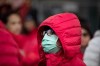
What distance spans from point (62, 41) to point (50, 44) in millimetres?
246

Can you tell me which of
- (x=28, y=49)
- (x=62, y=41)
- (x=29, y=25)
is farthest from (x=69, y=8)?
(x=62, y=41)

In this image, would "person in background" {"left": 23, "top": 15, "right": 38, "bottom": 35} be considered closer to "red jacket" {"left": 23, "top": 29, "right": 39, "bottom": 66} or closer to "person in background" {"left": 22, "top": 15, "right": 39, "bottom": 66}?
"person in background" {"left": 22, "top": 15, "right": 39, "bottom": 66}

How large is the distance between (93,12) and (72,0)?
3.52ft

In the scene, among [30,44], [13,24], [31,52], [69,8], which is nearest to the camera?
[31,52]

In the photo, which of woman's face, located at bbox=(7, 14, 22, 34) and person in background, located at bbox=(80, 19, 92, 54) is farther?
woman's face, located at bbox=(7, 14, 22, 34)

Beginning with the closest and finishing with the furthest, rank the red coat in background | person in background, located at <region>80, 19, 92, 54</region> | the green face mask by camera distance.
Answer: the green face mask
person in background, located at <region>80, 19, 92, 54</region>
the red coat in background

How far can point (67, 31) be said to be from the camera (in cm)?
683

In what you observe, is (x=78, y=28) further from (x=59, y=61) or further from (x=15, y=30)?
(x=15, y=30)

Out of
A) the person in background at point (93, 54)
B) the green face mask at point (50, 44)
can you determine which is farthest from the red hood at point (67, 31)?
the person in background at point (93, 54)

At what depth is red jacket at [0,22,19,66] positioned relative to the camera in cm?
764

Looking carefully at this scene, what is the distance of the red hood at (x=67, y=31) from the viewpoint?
6773 millimetres

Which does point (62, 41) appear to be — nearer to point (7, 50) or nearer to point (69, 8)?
point (7, 50)

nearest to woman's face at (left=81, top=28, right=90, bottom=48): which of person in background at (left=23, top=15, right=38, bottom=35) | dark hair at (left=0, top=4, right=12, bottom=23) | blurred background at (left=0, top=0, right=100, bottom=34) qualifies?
dark hair at (left=0, top=4, right=12, bottom=23)

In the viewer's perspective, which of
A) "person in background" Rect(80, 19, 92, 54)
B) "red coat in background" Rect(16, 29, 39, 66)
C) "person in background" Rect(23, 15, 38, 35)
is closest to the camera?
"person in background" Rect(80, 19, 92, 54)
